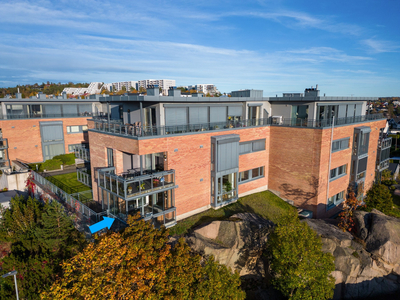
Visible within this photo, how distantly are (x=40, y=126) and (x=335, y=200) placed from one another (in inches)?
1640

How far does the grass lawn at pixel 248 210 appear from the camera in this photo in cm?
2355

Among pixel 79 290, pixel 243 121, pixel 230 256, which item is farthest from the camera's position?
pixel 243 121

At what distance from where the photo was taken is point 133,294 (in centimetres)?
1292

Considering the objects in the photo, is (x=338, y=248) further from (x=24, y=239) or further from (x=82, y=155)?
(x=82, y=155)

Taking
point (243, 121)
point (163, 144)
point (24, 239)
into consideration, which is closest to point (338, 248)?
point (243, 121)

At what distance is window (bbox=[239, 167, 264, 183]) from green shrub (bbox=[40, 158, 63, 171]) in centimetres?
2674

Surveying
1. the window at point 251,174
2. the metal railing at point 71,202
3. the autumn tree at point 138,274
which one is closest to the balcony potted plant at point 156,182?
the metal railing at point 71,202

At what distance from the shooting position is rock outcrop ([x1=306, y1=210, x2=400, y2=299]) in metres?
22.9

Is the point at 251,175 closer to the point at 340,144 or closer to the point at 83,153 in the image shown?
the point at 340,144

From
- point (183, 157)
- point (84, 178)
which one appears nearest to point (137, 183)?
point (183, 157)

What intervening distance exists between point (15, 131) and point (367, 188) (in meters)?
50.2

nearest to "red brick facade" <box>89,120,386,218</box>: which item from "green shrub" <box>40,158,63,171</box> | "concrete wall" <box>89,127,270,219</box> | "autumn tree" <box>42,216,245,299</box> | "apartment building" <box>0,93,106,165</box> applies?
"concrete wall" <box>89,127,270,219</box>

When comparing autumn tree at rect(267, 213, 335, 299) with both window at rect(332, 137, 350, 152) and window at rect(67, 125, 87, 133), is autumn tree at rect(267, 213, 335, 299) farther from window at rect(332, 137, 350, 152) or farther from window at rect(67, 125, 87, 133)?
window at rect(67, 125, 87, 133)

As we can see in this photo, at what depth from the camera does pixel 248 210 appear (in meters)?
27.3
